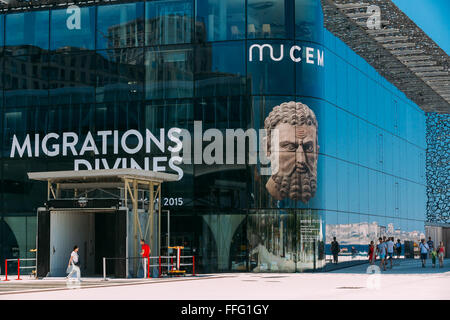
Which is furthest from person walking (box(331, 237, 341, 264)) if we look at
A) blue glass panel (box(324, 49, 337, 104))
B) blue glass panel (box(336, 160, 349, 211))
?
blue glass panel (box(324, 49, 337, 104))

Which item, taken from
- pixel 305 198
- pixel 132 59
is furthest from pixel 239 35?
pixel 305 198

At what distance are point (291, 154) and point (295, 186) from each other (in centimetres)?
156

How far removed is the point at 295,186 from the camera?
3959 centimetres

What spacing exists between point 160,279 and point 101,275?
4.62 meters

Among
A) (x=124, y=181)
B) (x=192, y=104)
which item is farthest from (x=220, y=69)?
(x=124, y=181)

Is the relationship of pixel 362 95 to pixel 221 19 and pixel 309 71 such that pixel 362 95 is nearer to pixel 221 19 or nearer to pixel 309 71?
pixel 309 71

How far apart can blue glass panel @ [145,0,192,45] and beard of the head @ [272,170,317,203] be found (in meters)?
8.16

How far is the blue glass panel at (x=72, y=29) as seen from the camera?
139ft

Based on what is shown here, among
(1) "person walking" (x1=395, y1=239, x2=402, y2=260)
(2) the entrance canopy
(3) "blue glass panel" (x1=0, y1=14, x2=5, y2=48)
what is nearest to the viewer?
(2) the entrance canopy

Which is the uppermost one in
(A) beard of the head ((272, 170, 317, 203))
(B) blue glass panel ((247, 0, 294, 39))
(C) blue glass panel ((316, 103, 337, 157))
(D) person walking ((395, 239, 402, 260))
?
(B) blue glass panel ((247, 0, 294, 39))

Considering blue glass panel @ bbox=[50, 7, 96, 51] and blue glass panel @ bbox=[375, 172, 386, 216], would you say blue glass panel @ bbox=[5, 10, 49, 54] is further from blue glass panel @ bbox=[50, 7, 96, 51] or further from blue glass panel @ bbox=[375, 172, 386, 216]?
blue glass panel @ bbox=[375, 172, 386, 216]

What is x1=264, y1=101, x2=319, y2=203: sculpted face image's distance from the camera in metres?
39.5

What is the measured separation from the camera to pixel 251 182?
39531 millimetres
